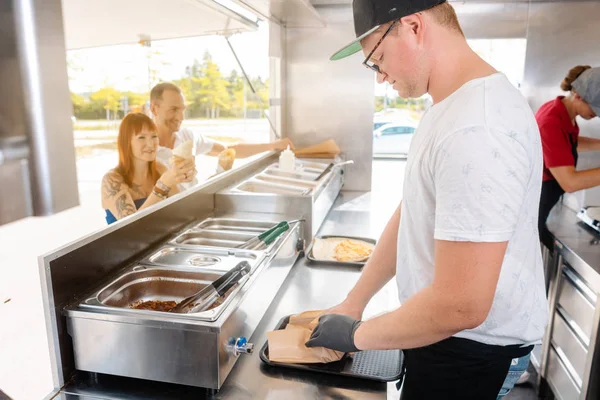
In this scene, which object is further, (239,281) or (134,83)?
(134,83)

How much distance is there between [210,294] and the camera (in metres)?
1.19

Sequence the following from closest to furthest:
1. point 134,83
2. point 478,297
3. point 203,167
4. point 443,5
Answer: point 478,297, point 443,5, point 203,167, point 134,83

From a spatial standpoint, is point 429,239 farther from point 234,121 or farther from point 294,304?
point 234,121

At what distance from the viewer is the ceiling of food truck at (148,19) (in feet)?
7.68

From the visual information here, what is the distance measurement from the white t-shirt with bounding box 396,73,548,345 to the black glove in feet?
Answer: 0.48

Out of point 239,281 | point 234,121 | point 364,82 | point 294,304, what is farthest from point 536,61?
point 234,121

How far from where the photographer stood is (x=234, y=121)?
531 inches

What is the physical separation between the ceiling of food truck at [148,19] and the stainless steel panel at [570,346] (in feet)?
7.41

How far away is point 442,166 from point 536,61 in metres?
2.86

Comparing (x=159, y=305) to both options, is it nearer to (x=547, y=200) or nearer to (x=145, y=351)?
(x=145, y=351)

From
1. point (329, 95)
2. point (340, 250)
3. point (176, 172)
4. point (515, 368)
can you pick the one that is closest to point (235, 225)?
point (176, 172)

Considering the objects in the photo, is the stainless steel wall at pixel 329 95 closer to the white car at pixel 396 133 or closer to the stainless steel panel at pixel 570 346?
the stainless steel panel at pixel 570 346

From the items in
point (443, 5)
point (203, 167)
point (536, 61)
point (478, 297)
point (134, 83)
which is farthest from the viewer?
point (134, 83)

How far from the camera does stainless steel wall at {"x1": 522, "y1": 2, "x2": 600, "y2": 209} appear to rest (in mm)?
2941
